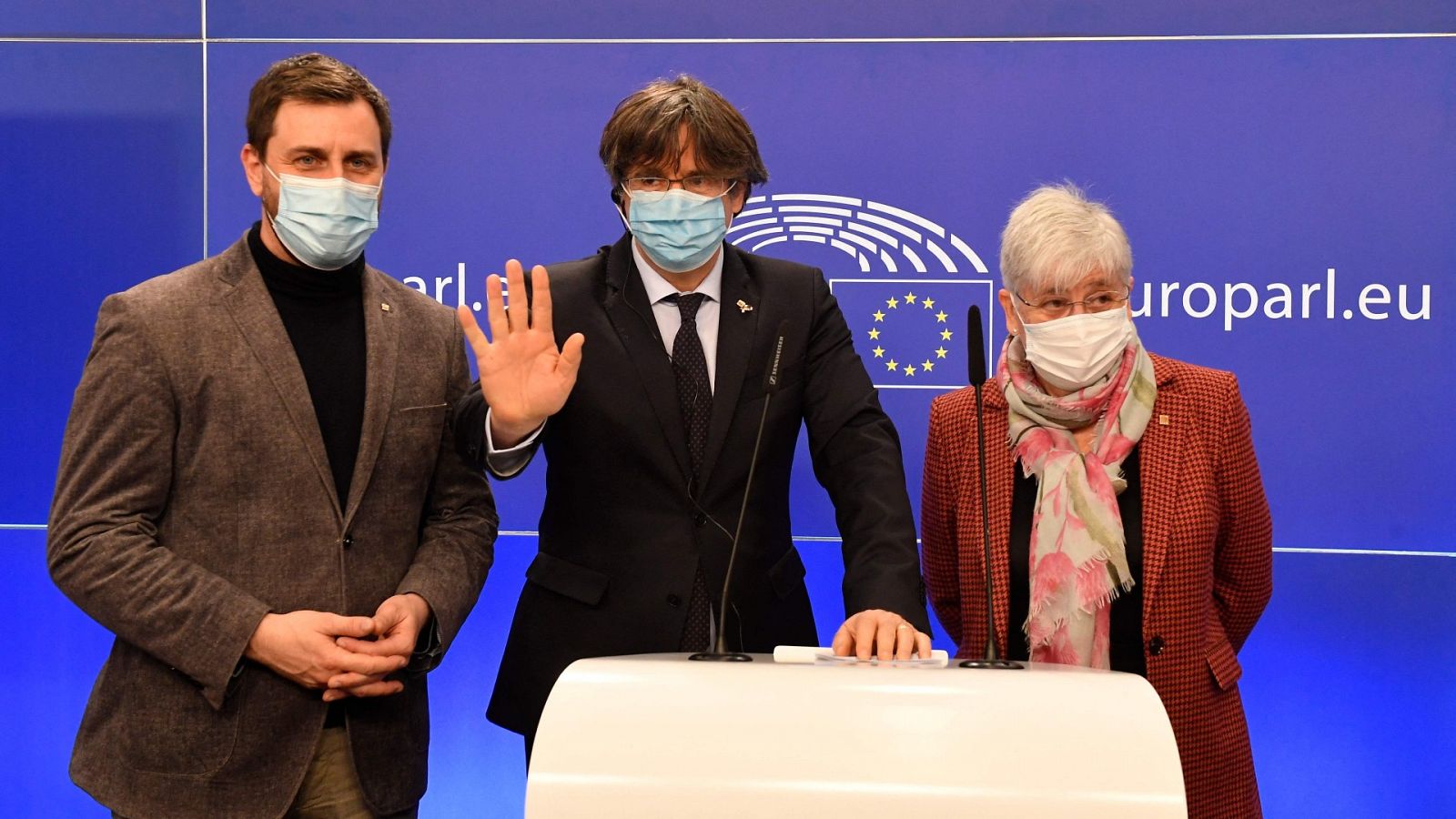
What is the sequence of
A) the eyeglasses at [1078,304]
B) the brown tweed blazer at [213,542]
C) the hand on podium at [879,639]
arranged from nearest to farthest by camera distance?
the hand on podium at [879,639] → the brown tweed blazer at [213,542] → the eyeglasses at [1078,304]

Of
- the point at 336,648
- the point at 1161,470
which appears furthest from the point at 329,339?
the point at 1161,470

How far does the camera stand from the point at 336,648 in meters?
1.84

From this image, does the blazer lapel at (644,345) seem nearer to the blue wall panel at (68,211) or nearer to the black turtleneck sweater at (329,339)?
the black turtleneck sweater at (329,339)

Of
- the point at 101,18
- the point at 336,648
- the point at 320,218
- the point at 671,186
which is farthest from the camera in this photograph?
the point at 101,18

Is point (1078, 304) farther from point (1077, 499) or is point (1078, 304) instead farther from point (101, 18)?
point (101, 18)

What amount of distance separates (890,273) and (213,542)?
1972mm

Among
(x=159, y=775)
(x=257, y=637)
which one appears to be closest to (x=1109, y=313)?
(x=257, y=637)

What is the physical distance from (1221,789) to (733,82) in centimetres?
210

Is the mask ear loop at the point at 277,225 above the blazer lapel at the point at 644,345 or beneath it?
above

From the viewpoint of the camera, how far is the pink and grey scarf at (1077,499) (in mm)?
2074

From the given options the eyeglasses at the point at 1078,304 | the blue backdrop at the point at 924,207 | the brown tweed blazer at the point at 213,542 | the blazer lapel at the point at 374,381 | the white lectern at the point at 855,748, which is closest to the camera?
the white lectern at the point at 855,748

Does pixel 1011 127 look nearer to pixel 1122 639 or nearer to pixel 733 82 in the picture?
pixel 733 82

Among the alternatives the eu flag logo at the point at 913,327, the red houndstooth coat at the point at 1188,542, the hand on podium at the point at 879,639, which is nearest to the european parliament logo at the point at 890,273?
the eu flag logo at the point at 913,327

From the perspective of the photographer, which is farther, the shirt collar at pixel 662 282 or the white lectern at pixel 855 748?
the shirt collar at pixel 662 282
